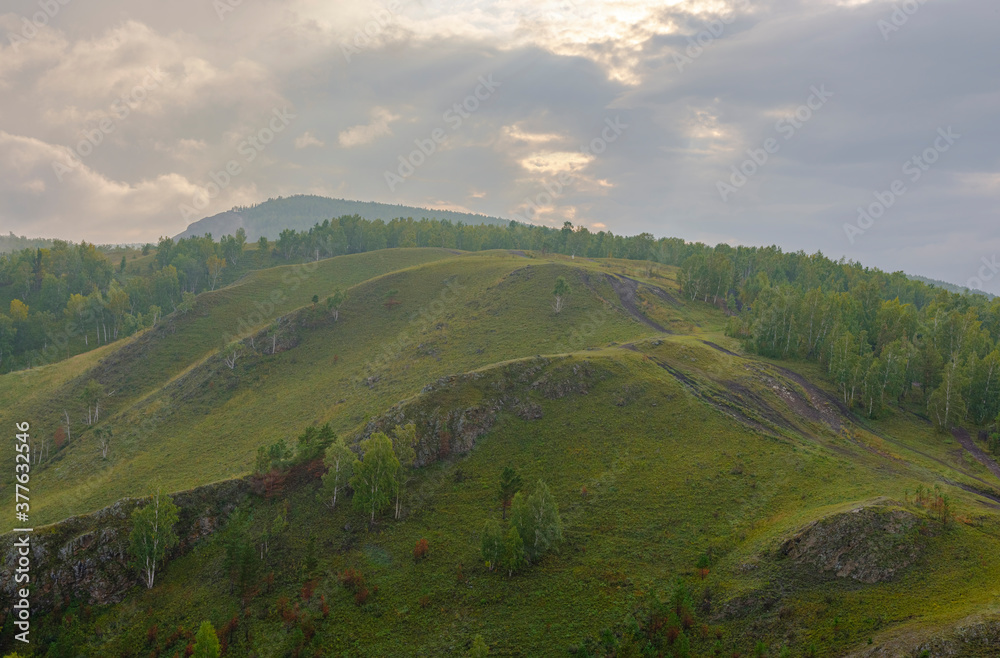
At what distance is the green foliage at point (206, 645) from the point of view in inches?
1508

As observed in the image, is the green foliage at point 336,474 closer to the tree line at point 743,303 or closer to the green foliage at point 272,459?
the green foliage at point 272,459

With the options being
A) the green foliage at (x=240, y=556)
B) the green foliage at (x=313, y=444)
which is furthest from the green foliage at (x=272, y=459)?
the green foliage at (x=240, y=556)

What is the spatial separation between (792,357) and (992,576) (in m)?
67.1

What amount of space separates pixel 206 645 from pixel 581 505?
119ft

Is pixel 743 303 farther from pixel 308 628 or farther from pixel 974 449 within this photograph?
pixel 308 628

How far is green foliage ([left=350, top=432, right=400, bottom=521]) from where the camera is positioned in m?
54.8

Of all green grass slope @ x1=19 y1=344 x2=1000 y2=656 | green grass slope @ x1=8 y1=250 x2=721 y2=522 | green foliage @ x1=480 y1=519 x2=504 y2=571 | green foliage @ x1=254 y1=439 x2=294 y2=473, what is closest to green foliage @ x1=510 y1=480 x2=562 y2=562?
green grass slope @ x1=19 y1=344 x2=1000 y2=656

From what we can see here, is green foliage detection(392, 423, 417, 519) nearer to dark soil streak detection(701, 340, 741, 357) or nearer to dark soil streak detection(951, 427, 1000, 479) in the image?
dark soil streak detection(701, 340, 741, 357)

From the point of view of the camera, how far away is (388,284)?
→ 142m

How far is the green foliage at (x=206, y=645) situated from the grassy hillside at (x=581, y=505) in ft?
16.0

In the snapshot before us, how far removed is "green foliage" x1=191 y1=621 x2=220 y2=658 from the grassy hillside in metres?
4.87

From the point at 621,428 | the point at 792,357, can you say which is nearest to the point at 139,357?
the point at 621,428

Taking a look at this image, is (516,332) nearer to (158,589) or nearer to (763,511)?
(763,511)

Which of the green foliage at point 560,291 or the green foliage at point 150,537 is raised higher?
the green foliage at point 560,291
